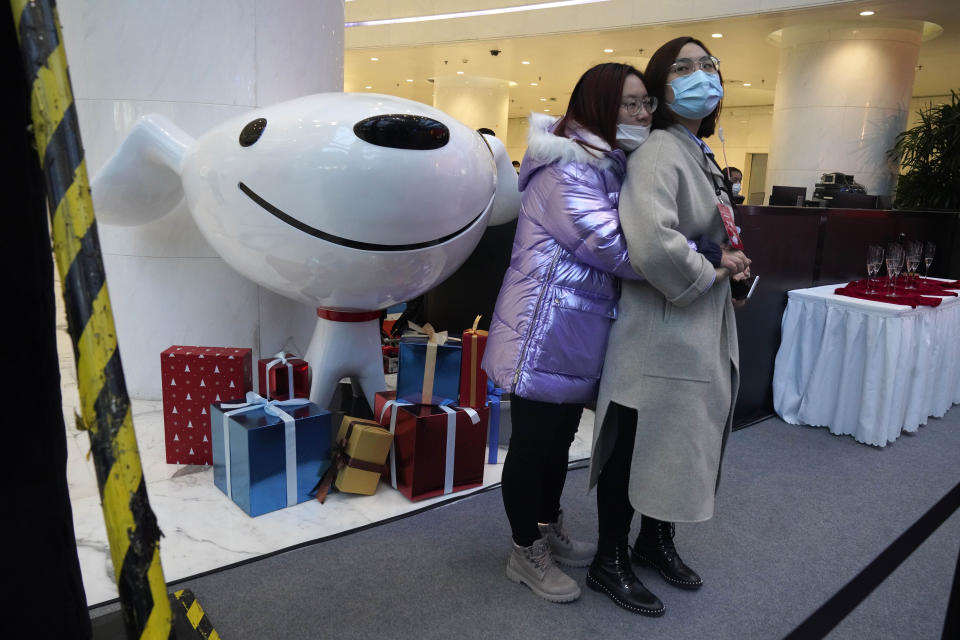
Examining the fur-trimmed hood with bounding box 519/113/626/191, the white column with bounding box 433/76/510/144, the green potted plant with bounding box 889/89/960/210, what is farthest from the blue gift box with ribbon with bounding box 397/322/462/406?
the white column with bounding box 433/76/510/144

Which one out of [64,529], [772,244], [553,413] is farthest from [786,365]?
[64,529]

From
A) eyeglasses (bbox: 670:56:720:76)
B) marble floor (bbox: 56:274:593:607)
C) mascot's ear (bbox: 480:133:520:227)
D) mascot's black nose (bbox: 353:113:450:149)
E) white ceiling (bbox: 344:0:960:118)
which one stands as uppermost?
white ceiling (bbox: 344:0:960:118)

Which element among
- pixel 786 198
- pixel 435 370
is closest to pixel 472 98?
pixel 786 198

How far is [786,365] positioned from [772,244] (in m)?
0.61

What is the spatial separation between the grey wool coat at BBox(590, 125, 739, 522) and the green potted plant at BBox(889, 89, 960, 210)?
6777mm

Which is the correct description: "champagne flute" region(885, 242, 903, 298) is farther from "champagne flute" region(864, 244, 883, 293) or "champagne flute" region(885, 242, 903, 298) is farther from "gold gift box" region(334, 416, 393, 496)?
"gold gift box" region(334, 416, 393, 496)

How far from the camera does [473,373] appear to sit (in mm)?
2533

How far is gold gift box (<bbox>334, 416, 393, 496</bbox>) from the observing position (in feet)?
7.16

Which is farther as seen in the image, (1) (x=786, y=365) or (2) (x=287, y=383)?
(1) (x=786, y=365)

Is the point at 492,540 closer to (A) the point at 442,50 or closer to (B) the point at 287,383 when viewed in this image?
(B) the point at 287,383

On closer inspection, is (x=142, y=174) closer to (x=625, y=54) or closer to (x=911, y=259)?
Answer: (x=911, y=259)

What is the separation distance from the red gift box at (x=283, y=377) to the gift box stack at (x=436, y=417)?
28 centimetres

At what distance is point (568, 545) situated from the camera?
1954mm

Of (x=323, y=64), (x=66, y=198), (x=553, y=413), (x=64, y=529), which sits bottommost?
(x=553, y=413)
